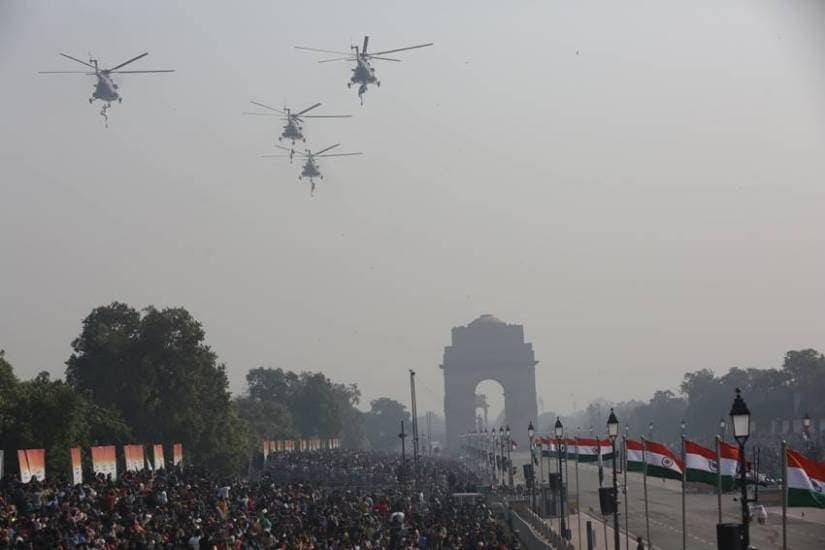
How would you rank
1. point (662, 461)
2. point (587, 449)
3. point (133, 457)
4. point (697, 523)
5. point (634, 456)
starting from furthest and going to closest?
point (697, 523)
point (587, 449)
point (133, 457)
point (634, 456)
point (662, 461)

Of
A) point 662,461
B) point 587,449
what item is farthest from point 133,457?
point 662,461

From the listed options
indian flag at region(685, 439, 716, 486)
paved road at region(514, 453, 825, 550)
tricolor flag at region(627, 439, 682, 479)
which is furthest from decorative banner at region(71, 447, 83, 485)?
paved road at region(514, 453, 825, 550)

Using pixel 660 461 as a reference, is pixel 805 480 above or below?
above

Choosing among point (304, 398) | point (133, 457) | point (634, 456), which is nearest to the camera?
point (634, 456)

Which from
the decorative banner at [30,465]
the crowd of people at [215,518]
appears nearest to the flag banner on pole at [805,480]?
the crowd of people at [215,518]

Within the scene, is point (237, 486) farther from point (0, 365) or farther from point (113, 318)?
point (113, 318)

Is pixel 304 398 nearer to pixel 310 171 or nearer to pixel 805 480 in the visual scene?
pixel 310 171
